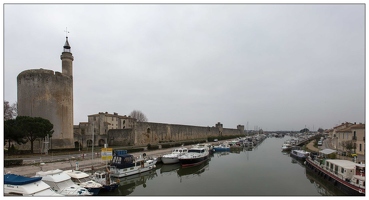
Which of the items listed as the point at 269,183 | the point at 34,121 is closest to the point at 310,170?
the point at 269,183

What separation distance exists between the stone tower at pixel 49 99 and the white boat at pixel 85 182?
16212 millimetres

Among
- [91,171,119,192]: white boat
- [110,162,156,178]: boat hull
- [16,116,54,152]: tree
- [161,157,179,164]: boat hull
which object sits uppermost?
[16,116,54,152]: tree

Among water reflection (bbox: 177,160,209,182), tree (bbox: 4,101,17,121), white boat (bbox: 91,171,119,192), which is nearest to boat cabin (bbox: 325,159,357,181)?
water reflection (bbox: 177,160,209,182)

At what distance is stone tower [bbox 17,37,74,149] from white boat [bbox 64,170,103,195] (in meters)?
16.2

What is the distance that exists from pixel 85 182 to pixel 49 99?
722 inches

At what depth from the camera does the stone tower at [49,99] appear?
2534cm

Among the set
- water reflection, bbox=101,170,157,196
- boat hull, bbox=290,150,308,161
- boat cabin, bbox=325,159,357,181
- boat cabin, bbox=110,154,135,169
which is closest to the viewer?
boat cabin, bbox=325,159,357,181

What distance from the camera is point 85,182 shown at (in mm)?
11516

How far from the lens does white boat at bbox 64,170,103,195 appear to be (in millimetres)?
10789

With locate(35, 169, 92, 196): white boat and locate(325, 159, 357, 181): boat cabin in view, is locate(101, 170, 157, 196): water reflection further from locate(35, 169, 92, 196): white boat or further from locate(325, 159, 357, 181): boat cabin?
locate(325, 159, 357, 181): boat cabin

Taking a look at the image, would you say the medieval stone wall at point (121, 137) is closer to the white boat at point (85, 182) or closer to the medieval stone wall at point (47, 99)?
the medieval stone wall at point (47, 99)

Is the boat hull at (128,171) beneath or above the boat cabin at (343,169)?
beneath

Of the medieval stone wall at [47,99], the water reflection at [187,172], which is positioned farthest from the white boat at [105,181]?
the medieval stone wall at [47,99]

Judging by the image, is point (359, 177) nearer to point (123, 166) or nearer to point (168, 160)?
point (123, 166)
